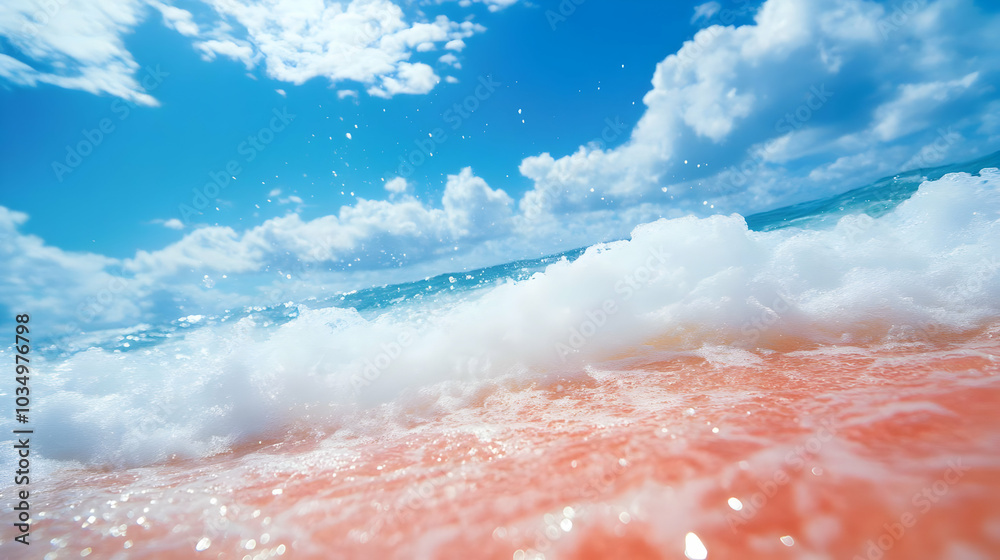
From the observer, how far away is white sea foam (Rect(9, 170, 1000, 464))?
14.2 feet

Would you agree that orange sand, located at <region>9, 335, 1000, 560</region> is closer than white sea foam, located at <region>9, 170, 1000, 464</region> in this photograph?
Yes

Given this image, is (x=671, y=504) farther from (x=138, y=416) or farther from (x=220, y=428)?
(x=138, y=416)

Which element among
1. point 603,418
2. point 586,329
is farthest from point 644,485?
point 586,329

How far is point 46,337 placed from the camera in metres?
15.1

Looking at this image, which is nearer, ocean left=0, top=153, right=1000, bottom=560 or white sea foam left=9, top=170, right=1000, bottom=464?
ocean left=0, top=153, right=1000, bottom=560

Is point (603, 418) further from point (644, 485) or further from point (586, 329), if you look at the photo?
point (586, 329)

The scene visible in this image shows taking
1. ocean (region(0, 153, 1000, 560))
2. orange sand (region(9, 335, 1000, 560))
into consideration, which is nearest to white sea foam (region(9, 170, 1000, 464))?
ocean (region(0, 153, 1000, 560))

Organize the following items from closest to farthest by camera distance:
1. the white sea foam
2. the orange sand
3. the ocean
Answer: the orange sand → the ocean → the white sea foam

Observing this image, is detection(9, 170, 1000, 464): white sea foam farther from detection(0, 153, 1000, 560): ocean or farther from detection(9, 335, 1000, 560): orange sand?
detection(9, 335, 1000, 560): orange sand

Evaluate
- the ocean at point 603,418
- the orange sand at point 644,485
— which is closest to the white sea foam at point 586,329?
the ocean at point 603,418

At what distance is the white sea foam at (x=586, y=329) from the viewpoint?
4.33 metres

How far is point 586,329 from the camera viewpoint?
17.5 feet

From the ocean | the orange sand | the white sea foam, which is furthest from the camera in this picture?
the white sea foam

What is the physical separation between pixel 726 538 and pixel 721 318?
13.2ft
